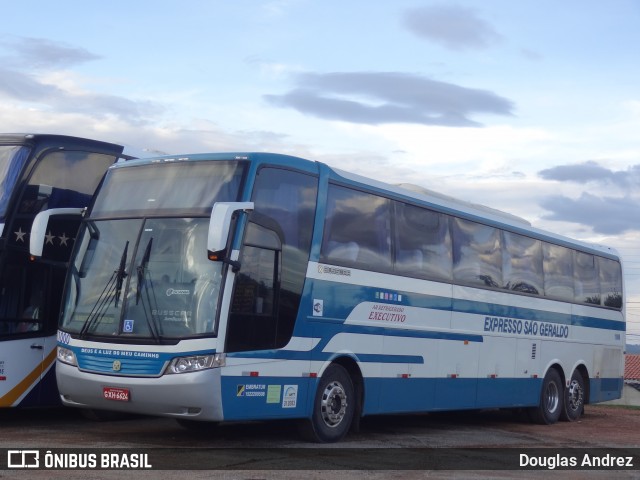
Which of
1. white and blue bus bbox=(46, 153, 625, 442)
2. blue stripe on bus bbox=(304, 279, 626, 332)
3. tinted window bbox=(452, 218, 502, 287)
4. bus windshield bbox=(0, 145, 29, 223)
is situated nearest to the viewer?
white and blue bus bbox=(46, 153, 625, 442)

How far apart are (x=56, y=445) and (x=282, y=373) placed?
272 centimetres

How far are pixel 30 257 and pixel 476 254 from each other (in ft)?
23.8

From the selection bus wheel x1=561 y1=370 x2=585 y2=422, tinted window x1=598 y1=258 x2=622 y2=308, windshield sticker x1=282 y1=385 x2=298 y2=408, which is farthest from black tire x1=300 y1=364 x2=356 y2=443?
tinted window x1=598 y1=258 x2=622 y2=308

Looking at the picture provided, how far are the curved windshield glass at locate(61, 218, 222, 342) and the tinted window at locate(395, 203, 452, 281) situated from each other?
151 inches

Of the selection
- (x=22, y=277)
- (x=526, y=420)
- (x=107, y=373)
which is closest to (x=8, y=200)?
(x=22, y=277)

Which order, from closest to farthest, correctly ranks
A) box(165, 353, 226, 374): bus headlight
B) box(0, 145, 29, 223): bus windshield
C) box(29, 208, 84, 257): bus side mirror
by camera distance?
box(165, 353, 226, 374): bus headlight → box(29, 208, 84, 257): bus side mirror → box(0, 145, 29, 223): bus windshield

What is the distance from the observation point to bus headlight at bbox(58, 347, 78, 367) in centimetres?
1218

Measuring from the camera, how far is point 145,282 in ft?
38.7

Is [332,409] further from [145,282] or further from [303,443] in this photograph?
[145,282]

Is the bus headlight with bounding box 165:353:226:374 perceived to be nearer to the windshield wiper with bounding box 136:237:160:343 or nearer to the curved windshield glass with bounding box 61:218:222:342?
the curved windshield glass with bounding box 61:218:222:342

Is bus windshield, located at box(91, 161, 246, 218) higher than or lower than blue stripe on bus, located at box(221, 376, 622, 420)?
higher

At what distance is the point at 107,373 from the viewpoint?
38.6 feet

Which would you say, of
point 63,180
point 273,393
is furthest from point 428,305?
point 63,180

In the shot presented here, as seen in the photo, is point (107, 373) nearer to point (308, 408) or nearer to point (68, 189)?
point (308, 408)
